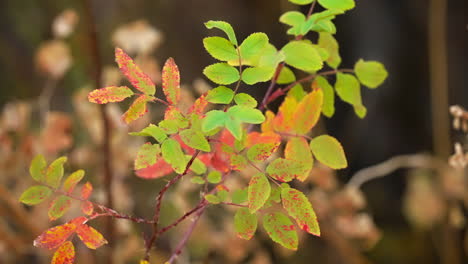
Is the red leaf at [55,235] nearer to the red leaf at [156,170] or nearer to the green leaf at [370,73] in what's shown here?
the red leaf at [156,170]

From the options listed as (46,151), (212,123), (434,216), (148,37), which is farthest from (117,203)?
(212,123)

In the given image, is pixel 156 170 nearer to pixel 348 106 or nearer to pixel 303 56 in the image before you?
pixel 303 56

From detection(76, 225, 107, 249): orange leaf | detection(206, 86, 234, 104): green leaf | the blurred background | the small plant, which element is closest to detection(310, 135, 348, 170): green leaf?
the small plant

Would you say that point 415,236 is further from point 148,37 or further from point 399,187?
point 148,37

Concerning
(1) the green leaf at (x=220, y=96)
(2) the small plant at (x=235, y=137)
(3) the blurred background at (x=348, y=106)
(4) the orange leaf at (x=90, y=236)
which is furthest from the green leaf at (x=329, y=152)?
(3) the blurred background at (x=348, y=106)

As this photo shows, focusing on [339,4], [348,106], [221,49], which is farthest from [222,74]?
[348,106]

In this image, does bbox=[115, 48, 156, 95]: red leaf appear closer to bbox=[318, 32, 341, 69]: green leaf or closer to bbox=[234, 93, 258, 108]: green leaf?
bbox=[234, 93, 258, 108]: green leaf
